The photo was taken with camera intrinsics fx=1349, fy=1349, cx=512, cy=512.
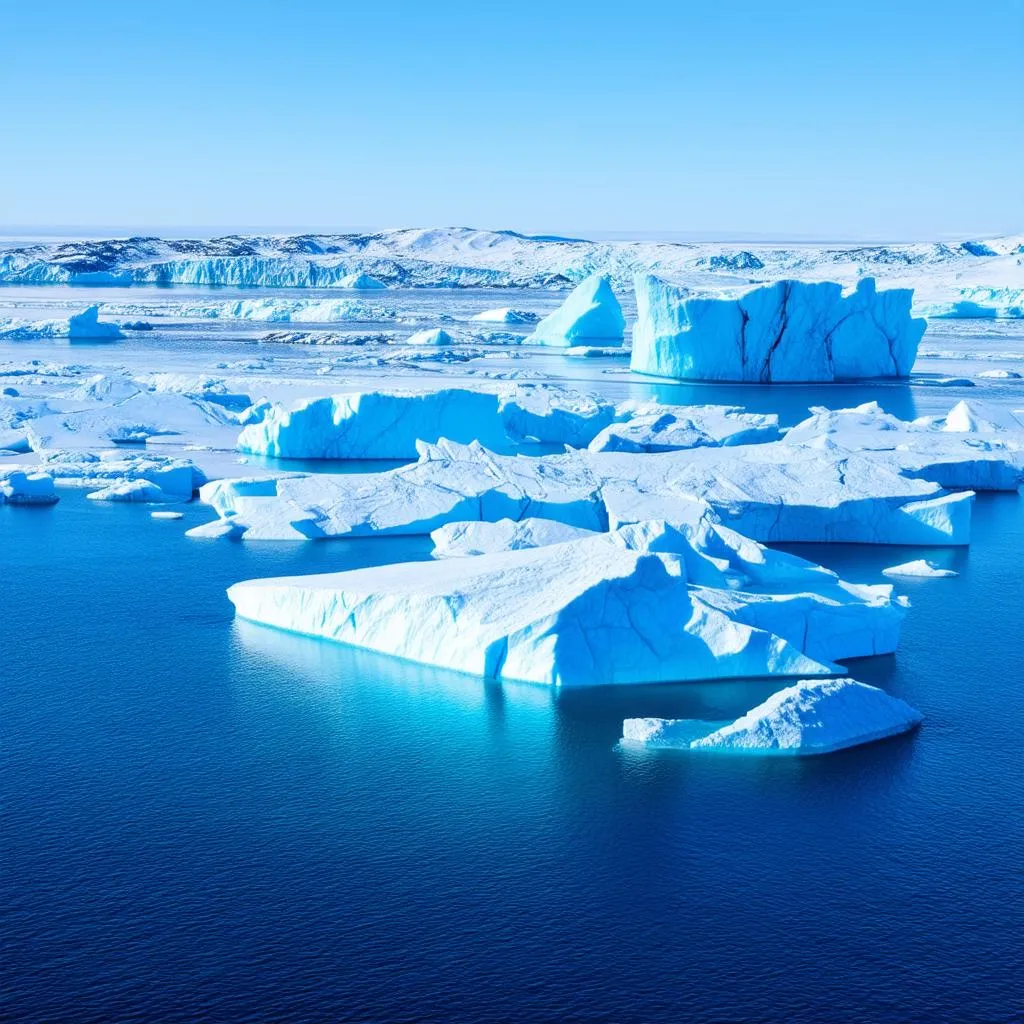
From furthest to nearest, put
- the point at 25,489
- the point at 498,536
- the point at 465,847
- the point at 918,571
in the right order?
1. the point at 25,489
2. the point at 918,571
3. the point at 498,536
4. the point at 465,847

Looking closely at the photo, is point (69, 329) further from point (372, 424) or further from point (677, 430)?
point (677, 430)

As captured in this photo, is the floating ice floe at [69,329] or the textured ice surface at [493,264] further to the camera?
the textured ice surface at [493,264]

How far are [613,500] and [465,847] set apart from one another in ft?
24.5

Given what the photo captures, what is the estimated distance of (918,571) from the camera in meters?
13.4

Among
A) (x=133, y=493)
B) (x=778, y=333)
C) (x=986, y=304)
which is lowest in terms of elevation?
(x=133, y=493)

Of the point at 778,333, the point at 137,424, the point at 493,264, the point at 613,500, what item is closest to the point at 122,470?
the point at 137,424

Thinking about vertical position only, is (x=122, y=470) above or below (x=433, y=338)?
below

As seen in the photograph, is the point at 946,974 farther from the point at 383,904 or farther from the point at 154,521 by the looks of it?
the point at 154,521

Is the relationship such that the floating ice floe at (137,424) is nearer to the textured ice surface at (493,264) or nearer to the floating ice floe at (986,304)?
the floating ice floe at (986,304)

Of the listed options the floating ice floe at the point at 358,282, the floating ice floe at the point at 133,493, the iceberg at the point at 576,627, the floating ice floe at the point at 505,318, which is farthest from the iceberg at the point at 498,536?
the floating ice floe at the point at 358,282

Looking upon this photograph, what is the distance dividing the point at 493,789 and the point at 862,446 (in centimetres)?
1130

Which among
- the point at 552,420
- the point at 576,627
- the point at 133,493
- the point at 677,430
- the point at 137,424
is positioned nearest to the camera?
the point at 576,627

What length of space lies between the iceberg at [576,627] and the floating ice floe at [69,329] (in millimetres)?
26683

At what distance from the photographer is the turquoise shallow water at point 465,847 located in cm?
600
